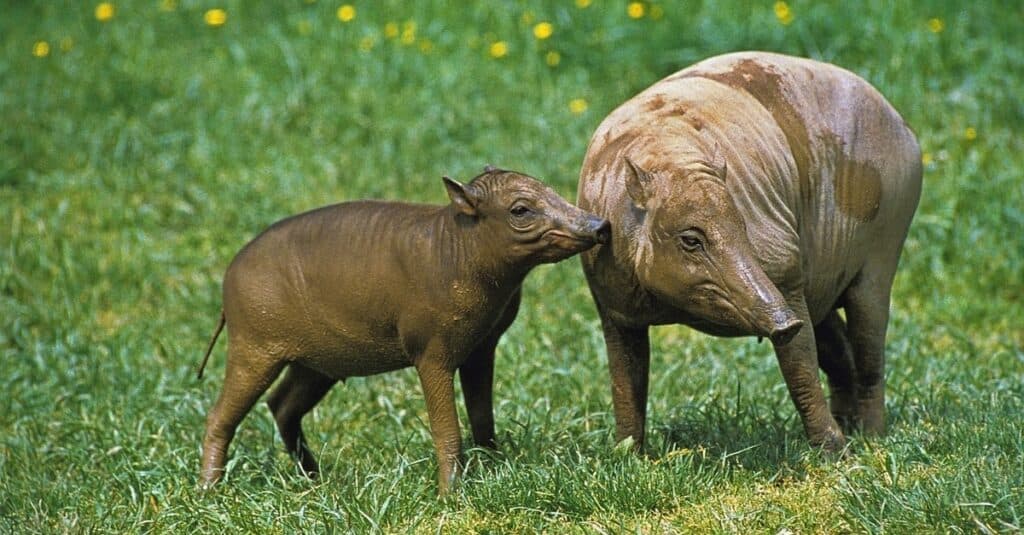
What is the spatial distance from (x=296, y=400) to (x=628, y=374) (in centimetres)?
148

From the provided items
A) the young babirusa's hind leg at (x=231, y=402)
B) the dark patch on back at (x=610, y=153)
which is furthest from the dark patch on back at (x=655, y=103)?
the young babirusa's hind leg at (x=231, y=402)

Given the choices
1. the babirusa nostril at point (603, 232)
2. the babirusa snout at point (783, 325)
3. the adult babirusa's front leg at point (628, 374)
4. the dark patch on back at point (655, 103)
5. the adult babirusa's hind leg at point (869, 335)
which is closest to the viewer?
the babirusa snout at point (783, 325)

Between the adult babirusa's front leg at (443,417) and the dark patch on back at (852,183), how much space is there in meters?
1.65

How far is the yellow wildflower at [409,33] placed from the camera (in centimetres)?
1161

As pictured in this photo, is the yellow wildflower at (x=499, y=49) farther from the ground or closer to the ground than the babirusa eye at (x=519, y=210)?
closer to the ground

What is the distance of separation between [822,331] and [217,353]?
3.46 m

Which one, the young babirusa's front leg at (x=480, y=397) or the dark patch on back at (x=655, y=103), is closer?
the dark patch on back at (x=655, y=103)

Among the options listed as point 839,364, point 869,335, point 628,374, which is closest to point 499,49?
point 839,364

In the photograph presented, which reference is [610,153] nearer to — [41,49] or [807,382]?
[807,382]

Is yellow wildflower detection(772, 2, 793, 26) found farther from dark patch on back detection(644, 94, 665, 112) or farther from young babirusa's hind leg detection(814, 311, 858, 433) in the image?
dark patch on back detection(644, 94, 665, 112)

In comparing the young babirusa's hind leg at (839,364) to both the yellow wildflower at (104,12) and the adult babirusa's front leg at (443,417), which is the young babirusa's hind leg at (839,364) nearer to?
the adult babirusa's front leg at (443,417)

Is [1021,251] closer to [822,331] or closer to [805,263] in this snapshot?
[822,331]

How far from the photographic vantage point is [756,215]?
5.43 metres

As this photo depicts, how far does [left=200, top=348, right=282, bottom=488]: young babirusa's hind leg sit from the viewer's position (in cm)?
609
